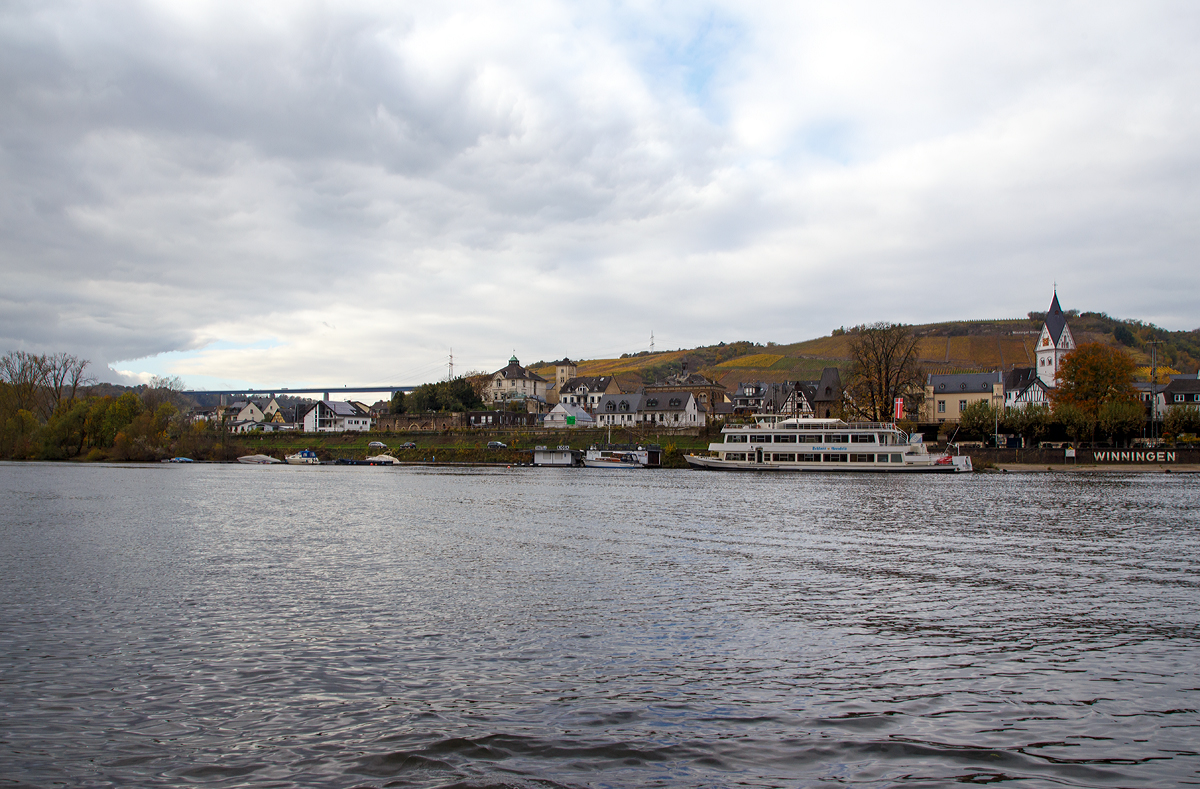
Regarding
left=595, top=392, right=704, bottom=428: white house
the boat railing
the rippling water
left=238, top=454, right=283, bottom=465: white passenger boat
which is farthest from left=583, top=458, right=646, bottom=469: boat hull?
the rippling water

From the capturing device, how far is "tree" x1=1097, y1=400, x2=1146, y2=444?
8425cm

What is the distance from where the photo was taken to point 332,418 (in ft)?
495

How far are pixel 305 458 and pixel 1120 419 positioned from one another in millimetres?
104252

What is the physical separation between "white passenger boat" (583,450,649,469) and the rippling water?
64.4 m

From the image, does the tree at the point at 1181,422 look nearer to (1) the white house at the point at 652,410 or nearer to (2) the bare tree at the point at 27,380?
(1) the white house at the point at 652,410

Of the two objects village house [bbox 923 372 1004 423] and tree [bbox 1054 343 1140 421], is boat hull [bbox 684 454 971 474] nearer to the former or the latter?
tree [bbox 1054 343 1140 421]

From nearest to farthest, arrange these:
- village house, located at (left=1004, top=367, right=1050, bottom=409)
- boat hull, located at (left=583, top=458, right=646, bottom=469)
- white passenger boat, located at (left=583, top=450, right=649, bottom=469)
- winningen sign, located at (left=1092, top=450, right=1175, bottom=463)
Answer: winningen sign, located at (left=1092, top=450, right=1175, bottom=463) → boat hull, located at (left=583, top=458, right=646, bottom=469) → white passenger boat, located at (left=583, top=450, right=649, bottom=469) → village house, located at (left=1004, top=367, right=1050, bottom=409)

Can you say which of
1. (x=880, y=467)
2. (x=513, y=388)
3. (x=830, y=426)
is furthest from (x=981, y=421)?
(x=513, y=388)

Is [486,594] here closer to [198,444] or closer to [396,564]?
[396,564]

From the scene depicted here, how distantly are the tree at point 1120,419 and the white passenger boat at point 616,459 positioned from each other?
52048 millimetres

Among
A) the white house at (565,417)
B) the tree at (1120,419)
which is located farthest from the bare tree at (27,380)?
the tree at (1120,419)

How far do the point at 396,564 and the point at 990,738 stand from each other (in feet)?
53.8

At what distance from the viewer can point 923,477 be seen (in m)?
71.0

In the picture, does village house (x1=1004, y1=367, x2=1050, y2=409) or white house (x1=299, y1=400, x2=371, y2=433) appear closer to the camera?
village house (x1=1004, y1=367, x2=1050, y2=409)
